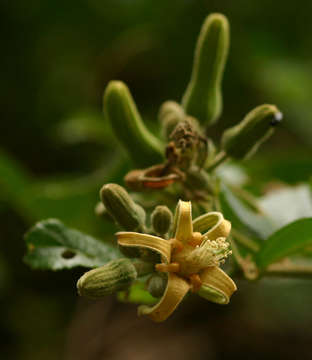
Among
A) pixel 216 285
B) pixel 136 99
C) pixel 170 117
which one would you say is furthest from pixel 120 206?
pixel 136 99

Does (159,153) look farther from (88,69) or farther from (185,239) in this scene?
(88,69)

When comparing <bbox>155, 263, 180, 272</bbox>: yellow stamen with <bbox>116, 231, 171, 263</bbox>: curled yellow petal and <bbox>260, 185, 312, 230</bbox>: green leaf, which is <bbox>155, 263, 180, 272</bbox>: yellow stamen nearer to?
<bbox>116, 231, 171, 263</bbox>: curled yellow petal

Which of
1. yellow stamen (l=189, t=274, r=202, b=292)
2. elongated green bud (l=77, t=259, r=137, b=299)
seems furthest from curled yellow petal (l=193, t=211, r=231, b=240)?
elongated green bud (l=77, t=259, r=137, b=299)

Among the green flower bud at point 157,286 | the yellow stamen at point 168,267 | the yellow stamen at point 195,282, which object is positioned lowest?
the green flower bud at point 157,286

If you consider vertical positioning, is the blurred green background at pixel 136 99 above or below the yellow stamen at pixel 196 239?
below

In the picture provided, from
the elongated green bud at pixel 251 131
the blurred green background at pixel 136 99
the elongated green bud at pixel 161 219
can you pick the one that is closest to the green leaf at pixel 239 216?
the elongated green bud at pixel 251 131

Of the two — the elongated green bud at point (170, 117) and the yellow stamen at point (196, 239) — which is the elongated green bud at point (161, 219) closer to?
the yellow stamen at point (196, 239)

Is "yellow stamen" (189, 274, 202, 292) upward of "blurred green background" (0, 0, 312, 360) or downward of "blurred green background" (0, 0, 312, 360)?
upward
